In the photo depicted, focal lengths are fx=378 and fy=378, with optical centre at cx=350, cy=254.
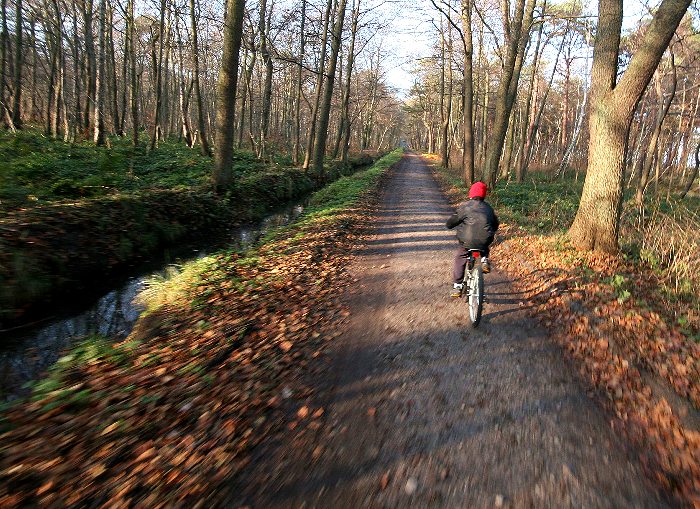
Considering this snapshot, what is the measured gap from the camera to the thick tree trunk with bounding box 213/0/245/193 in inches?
451

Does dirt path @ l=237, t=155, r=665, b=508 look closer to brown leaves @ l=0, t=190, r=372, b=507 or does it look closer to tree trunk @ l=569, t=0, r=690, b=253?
brown leaves @ l=0, t=190, r=372, b=507

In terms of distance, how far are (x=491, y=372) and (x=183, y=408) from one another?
3222 mm

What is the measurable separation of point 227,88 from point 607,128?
10.3m

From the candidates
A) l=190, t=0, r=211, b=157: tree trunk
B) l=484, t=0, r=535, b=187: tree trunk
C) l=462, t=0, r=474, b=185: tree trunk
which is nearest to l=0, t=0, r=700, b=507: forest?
l=484, t=0, r=535, b=187: tree trunk

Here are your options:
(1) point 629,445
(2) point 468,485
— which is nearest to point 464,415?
(2) point 468,485

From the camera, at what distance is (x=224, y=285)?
260 inches

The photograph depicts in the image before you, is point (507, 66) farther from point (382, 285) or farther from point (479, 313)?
point (479, 313)

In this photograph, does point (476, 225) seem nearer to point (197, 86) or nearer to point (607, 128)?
point (607, 128)

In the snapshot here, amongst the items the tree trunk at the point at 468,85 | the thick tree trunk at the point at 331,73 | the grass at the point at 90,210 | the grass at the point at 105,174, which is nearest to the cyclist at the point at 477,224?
the grass at the point at 90,210

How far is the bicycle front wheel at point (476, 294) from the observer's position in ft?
16.8

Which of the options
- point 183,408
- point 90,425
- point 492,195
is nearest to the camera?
point 90,425

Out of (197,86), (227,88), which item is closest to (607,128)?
(227,88)

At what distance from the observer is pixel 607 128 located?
716 cm

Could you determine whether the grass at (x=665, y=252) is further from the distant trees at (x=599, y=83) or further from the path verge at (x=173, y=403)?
the path verge at (x=173, y=403)
